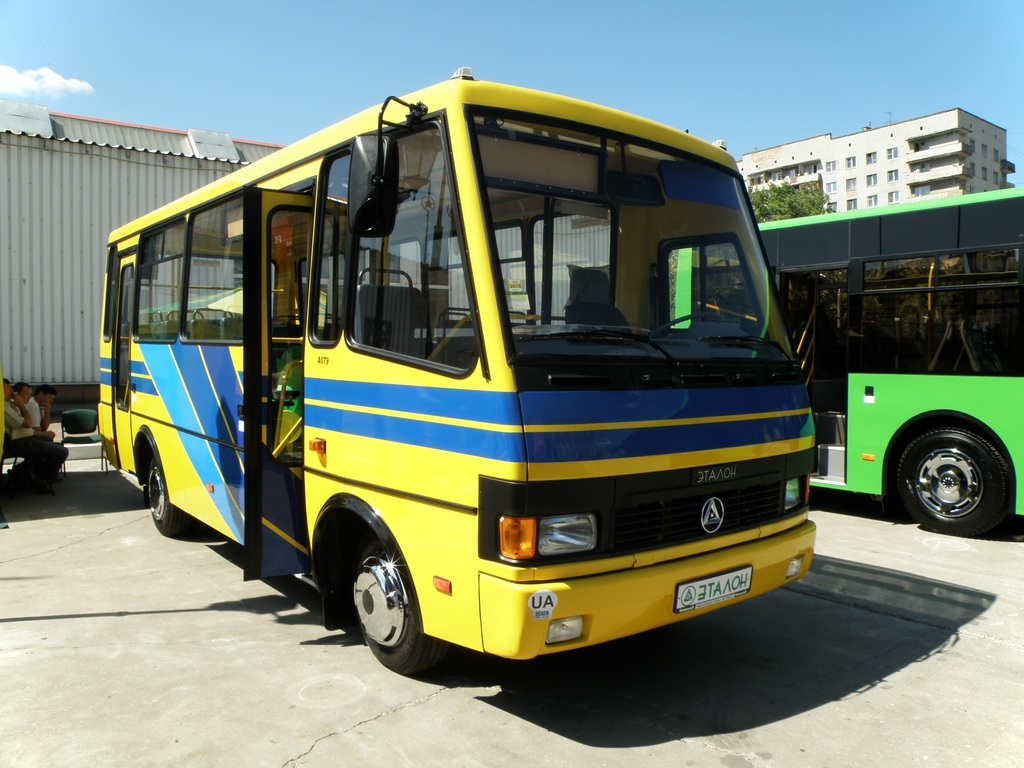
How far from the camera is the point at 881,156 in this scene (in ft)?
276

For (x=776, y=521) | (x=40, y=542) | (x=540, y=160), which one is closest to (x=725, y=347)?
(x=776, y=521)

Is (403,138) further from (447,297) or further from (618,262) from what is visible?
(618,262)

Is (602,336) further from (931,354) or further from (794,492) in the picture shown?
(931,354)

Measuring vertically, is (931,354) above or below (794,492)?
above

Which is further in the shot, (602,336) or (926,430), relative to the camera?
(926,430)

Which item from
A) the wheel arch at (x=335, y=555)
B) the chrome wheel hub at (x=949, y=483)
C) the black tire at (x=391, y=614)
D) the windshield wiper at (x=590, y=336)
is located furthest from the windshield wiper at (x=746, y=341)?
the chrome wheel hub at (x=949, y=483)

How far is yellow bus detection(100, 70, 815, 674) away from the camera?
3658mm

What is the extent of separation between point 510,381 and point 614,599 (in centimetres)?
105

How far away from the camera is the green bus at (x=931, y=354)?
7902mm

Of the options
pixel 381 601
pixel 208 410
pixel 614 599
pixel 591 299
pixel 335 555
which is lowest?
pixel 381 601

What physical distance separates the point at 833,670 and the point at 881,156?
295ft

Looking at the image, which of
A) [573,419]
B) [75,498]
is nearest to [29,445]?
[75,498]

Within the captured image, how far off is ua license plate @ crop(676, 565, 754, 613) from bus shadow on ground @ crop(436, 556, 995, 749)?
0.55m

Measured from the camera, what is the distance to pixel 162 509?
7.92 m
